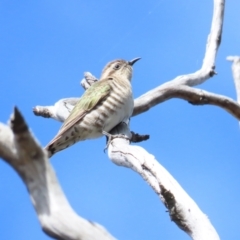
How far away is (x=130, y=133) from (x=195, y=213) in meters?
2.13

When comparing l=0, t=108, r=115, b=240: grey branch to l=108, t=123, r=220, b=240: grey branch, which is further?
l=108, t=123, r=220, b=240: grey branch

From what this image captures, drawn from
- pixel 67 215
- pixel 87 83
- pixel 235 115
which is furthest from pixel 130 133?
pixel 67 215

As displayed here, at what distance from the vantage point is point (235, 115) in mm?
6996

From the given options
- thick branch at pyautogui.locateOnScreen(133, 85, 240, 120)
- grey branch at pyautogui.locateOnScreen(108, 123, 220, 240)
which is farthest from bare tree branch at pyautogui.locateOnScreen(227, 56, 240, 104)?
grey branch at pyautogui.locateOnScreen(108, 123, 220, 240)

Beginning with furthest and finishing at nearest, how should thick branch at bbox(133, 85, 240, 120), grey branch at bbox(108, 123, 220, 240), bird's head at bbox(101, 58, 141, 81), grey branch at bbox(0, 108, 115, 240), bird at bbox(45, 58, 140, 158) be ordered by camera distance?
bird's head at bbox(101, 58, 141, 81) < bird at bbox(45, 58, 140, 158) < thick branch at bbox(133, 85, 240, 120) < grey branch at bbox(108, 123, 220, 240) < grey branch at bbox(0, 108, 115, 240)

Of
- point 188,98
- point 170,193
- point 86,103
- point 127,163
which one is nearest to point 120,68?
point 86,103

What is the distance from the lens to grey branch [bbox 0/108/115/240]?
2941 millimetres

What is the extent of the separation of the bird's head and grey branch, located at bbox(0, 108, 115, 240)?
5423 mm

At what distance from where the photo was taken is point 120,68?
849 cm

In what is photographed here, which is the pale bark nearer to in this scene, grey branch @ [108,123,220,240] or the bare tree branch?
grey branch @ [108,123,220,240]

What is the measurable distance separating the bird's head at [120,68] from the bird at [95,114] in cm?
58

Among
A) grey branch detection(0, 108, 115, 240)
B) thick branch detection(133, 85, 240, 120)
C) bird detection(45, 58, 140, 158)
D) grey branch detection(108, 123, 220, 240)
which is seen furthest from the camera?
bird detection(45, 58, 140, 158)

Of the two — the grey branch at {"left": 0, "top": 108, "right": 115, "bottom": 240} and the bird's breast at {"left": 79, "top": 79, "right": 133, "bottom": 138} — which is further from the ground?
the bird's breast at {"left": 79, "top": 79, "right": 133, "bottom": 138}

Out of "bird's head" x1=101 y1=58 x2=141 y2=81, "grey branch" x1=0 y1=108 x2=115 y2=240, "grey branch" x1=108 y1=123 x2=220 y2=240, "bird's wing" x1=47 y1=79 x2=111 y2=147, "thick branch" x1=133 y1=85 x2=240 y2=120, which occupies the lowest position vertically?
"grey branch" x1=0 y1=108 x2=115 y2=240
